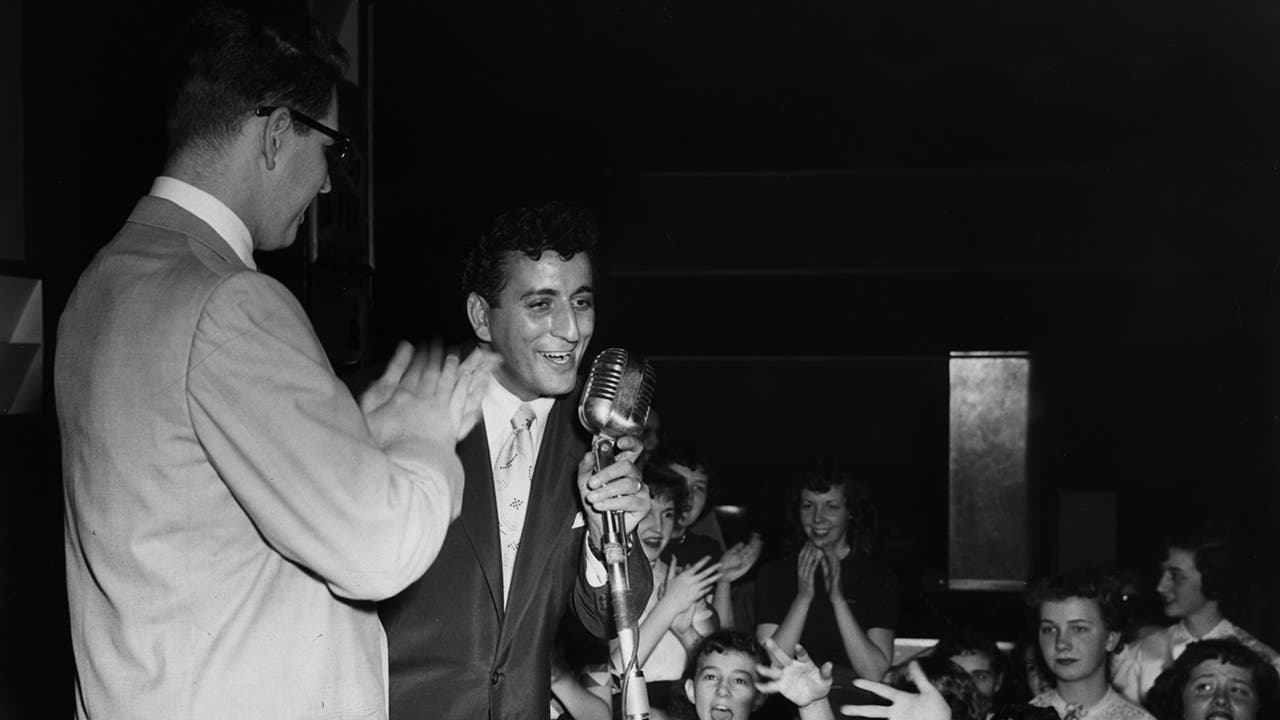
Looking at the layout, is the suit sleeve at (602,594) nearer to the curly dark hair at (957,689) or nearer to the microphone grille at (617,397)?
the microphone grille at (617,397)

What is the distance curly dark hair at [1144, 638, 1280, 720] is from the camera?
334 centimetres

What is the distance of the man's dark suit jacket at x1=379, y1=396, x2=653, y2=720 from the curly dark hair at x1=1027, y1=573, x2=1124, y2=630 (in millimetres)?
1948

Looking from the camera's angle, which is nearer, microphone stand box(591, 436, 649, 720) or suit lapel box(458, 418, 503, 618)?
microphone stand box(591, 436, 649, 720)

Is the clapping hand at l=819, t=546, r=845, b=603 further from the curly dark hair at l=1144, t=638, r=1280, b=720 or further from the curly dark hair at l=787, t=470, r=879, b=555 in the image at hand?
the curly dark hair at l=1144, t=638, r=1280, b=720

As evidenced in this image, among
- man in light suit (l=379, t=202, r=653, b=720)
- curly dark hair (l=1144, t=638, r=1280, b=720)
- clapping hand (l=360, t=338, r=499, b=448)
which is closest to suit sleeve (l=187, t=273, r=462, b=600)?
clapping hand (l=360, t=338, r=499, b=448)

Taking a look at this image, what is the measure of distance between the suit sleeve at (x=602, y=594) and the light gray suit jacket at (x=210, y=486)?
2.47 ft

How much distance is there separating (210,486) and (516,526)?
947mm

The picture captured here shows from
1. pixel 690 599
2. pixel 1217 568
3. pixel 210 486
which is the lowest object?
pixel 690 599

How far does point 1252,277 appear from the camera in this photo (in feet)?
27.8

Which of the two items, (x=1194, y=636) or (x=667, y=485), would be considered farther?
(x=667, y=485)

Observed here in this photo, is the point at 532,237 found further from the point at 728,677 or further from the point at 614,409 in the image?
the point at 728,677

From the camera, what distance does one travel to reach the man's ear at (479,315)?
2.28 m

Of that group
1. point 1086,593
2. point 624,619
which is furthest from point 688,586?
point 624,619

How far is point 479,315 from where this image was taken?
90.5 inches
